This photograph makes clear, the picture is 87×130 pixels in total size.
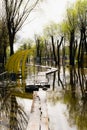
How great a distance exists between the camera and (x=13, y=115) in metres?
9.16

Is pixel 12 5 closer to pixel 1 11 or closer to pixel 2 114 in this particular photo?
pixel 1 11

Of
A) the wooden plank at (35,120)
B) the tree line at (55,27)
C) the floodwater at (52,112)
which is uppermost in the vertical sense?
the tree line at (55,27)

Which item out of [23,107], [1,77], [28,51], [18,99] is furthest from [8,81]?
[23,107]

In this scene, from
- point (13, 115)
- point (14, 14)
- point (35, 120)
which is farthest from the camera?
point (14, 14)

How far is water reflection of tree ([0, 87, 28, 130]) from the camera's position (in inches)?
310

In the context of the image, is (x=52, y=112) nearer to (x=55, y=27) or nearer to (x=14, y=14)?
(x=14, y=14)

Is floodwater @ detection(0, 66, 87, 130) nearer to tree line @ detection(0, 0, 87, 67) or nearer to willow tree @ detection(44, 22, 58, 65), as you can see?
tree line @ detection(0, 0, 87, 67)

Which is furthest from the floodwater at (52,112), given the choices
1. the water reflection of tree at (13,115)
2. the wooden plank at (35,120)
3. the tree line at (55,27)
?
the tree line at (55,27)

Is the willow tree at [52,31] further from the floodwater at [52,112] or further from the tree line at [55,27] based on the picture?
the floodwater at [52,112]

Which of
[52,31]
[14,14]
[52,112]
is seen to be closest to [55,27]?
[52,31]

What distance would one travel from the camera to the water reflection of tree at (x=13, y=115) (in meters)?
7.88

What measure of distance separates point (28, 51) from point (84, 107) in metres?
9.82

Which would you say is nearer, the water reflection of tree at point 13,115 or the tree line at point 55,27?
the water reflection of tree at point 13,115

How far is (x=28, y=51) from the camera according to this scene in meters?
19.8
